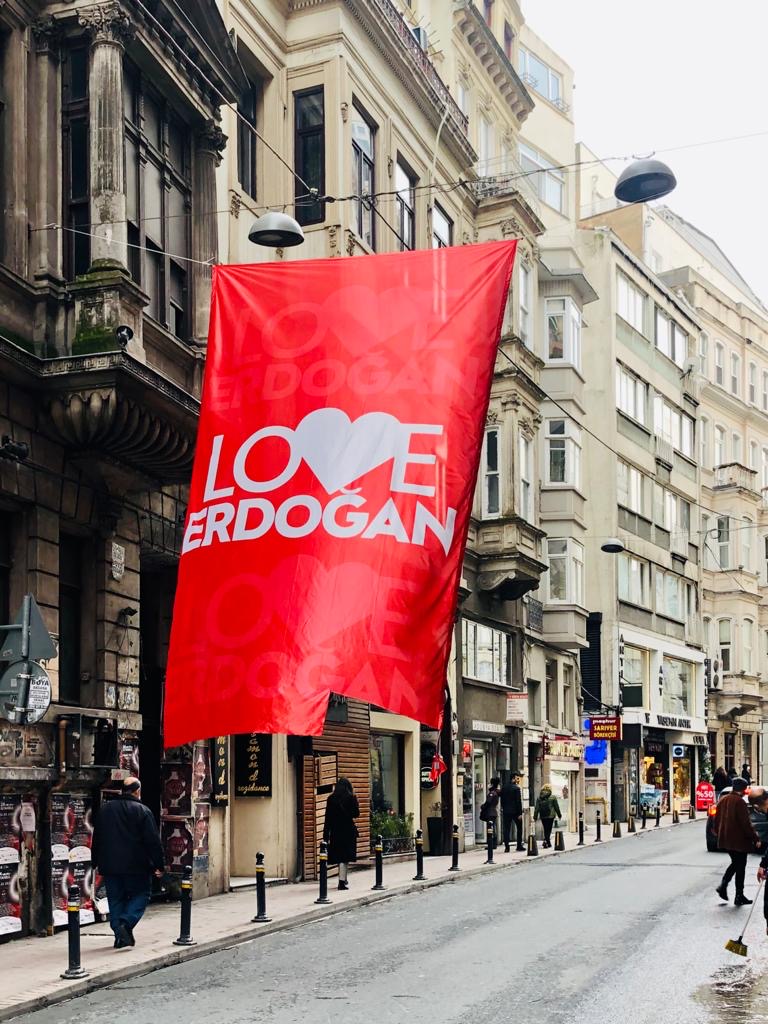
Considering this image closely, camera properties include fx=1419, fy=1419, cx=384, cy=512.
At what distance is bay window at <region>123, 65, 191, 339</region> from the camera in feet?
60.7

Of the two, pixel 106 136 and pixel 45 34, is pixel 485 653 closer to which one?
pixel 106 136

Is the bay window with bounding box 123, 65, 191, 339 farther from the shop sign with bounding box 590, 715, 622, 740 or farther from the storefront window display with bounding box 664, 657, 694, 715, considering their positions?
the storefront window display with bounding box 664, 657, 694, 715

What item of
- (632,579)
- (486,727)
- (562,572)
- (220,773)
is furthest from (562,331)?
(220,773)

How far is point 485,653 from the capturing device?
36.2 m

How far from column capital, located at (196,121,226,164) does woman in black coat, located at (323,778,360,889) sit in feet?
32.4

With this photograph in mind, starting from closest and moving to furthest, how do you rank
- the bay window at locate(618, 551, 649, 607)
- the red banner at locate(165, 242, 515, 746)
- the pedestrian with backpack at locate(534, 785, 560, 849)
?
the red banner at locate(165, 242, 515, 746)
the pedestrian with backpack at locate(534, 785, 560, 849)
the bay window at locate(618, 551, 649, 607)

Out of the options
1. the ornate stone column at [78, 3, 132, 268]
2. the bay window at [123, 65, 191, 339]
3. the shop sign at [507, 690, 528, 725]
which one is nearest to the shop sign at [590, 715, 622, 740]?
the shop sign at [507, 690, 528, 725]

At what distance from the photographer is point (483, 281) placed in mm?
8953

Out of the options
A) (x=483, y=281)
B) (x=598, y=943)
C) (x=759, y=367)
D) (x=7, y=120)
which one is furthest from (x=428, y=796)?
(x=759, y=367)

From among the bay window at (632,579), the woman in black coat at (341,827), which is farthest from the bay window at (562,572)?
Answer: the woman in black coat at (341,827)

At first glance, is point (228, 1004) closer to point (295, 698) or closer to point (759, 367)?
point (295, 698)

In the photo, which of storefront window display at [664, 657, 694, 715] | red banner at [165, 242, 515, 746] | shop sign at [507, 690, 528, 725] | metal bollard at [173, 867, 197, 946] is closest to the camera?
red banner at [165, 242, 515, 746]

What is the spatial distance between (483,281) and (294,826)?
655 inches

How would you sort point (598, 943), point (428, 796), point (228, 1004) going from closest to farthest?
point (228, 1004)
point (598, 943)
point (428, 796)
